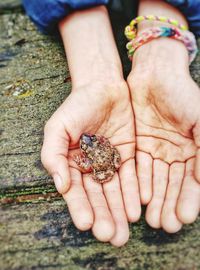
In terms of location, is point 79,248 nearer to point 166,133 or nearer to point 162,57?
point 166,133

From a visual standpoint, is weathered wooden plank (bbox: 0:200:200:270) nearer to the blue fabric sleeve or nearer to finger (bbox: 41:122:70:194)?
finger (bbox: 41:122:70:194)

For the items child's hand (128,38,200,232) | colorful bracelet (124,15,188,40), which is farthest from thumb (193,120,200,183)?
colorful bracelet (124,15,188,40)

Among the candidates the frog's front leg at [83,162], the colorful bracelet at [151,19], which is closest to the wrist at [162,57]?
the colorful bracelet at [151,19]

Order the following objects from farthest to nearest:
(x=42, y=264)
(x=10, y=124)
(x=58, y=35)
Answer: (x=58, y=35) < (x=10, y=124) < (x=42, y=264)

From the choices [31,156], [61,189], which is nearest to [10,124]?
[31,156]

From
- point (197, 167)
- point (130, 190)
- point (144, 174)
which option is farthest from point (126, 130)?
point (197, 167)

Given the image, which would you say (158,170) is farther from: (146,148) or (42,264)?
(42,264)
